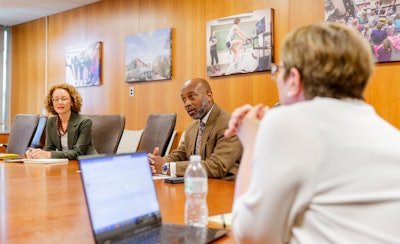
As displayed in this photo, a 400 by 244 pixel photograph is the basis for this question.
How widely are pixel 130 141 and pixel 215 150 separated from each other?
2.94 meters

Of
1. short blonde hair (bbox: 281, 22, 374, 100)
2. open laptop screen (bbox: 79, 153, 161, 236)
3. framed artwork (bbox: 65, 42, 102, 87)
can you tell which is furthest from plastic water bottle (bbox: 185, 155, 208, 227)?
framed artwork (bbox: 65, 42, 102, 87)

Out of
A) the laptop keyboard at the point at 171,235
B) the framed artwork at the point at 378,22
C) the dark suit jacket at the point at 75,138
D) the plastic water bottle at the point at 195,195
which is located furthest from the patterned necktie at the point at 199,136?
A: the laptop keyboard at the point at 171,235

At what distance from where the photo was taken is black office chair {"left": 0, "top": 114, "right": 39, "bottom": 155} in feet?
14.7

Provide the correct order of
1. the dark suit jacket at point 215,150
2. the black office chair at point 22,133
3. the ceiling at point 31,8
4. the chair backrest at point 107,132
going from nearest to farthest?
1. the dark suit jacket at point 215,150
2. the chair backrest at point 107,132
3. the black office chair at point 22,133
4. the ceiling at point 31,8

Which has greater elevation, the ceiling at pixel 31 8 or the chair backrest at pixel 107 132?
the ceiling at pixel 31 8

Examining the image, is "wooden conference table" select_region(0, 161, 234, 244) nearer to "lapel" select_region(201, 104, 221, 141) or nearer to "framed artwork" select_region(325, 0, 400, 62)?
"lapel" select_region(201, 104, 221, 141)

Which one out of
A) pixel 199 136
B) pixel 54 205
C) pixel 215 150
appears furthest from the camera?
pixel 199 136

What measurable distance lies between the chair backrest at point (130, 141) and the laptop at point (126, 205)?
4.08m

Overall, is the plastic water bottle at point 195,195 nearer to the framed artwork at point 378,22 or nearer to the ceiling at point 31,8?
the framed artwork at point 378,22

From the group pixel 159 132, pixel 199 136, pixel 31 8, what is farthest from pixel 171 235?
pixel 31 8

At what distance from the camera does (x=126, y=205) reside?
1.13 m

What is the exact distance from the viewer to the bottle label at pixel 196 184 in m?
1.48

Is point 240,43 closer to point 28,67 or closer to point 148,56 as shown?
point 148,56

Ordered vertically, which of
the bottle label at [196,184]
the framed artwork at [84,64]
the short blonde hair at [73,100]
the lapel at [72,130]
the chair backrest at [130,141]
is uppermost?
the framed artwork at [84,64]
